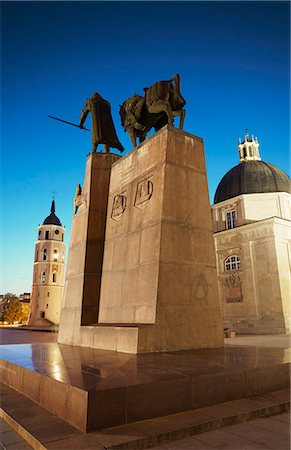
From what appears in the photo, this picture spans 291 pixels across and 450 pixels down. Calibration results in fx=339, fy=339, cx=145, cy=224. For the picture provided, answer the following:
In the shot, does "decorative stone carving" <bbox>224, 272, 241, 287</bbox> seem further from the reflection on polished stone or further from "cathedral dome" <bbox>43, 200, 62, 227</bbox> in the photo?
"cathedral dome" <bbox>43, 200, 62, 227</bbox>

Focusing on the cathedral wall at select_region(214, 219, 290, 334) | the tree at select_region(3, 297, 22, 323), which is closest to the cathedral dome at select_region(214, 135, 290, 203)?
the cathedral wall at select_region(214, 219, 290, 334)

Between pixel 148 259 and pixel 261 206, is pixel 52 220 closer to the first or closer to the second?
pixel 261 206

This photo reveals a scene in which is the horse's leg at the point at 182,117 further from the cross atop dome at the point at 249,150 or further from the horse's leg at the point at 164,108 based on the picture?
the cross atop dome at the point at 249,150

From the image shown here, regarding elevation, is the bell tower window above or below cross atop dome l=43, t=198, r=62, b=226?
below

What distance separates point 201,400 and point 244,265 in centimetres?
3283

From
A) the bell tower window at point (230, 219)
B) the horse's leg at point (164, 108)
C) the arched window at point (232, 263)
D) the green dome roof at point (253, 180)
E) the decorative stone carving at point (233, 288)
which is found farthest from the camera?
the bell tower window at point (230, 219)

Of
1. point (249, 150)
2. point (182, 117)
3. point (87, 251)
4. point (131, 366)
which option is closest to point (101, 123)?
point (182, 117)

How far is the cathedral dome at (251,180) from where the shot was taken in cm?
4106

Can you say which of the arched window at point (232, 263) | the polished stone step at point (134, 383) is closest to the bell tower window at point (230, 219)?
the arched window at point (232, 263)

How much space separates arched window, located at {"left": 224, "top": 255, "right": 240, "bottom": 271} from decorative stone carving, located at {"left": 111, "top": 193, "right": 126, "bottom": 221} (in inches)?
1154

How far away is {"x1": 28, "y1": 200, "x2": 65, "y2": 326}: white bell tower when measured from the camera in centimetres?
7150

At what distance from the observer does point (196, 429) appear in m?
3.49

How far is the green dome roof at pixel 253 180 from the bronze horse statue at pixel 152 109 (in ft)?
109

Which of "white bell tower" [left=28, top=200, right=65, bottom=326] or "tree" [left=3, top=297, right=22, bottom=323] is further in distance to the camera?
"tree" [left=3, top=297, right=22, bottom=323]
